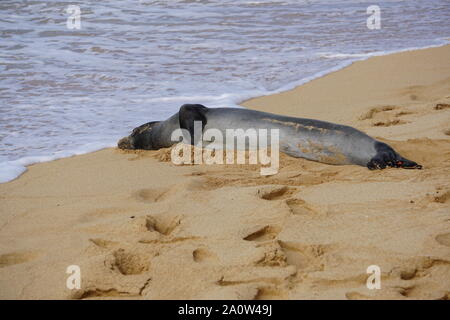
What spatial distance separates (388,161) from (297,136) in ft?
2.48

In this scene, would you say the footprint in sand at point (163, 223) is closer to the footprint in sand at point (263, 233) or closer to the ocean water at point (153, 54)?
the footprint in sand at point (263, 233)

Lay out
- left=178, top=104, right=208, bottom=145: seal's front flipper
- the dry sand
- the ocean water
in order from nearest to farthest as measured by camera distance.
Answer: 1. the dry sand
2. left=178, top=104, right=208, bottom=145: seal's front flipper
3. the ocean water

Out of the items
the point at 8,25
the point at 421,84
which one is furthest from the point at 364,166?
the point at 8,25

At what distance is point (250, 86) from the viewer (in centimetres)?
714

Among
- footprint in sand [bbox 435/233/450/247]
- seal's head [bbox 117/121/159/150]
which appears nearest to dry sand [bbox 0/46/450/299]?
footprint in sand [bbox 435/233/450/247]

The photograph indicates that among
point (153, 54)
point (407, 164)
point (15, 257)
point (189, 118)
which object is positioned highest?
point (153, 54)

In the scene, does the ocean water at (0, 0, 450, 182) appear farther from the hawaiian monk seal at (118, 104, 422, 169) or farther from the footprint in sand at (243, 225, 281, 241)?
the footprint in sand at (243, 225, 281, 241)

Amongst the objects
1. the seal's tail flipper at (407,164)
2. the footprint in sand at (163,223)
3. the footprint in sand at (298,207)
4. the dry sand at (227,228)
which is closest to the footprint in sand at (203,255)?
the dry sand at (227,228)

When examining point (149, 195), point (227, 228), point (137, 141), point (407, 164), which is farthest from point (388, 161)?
point (137, 141)

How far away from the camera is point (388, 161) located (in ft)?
12.5

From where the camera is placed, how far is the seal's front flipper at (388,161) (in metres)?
3.78

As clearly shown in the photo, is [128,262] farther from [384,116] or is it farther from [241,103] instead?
[241,103]

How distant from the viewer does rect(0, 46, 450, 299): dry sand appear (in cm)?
237

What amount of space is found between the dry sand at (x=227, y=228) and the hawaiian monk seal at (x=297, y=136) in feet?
0.45
